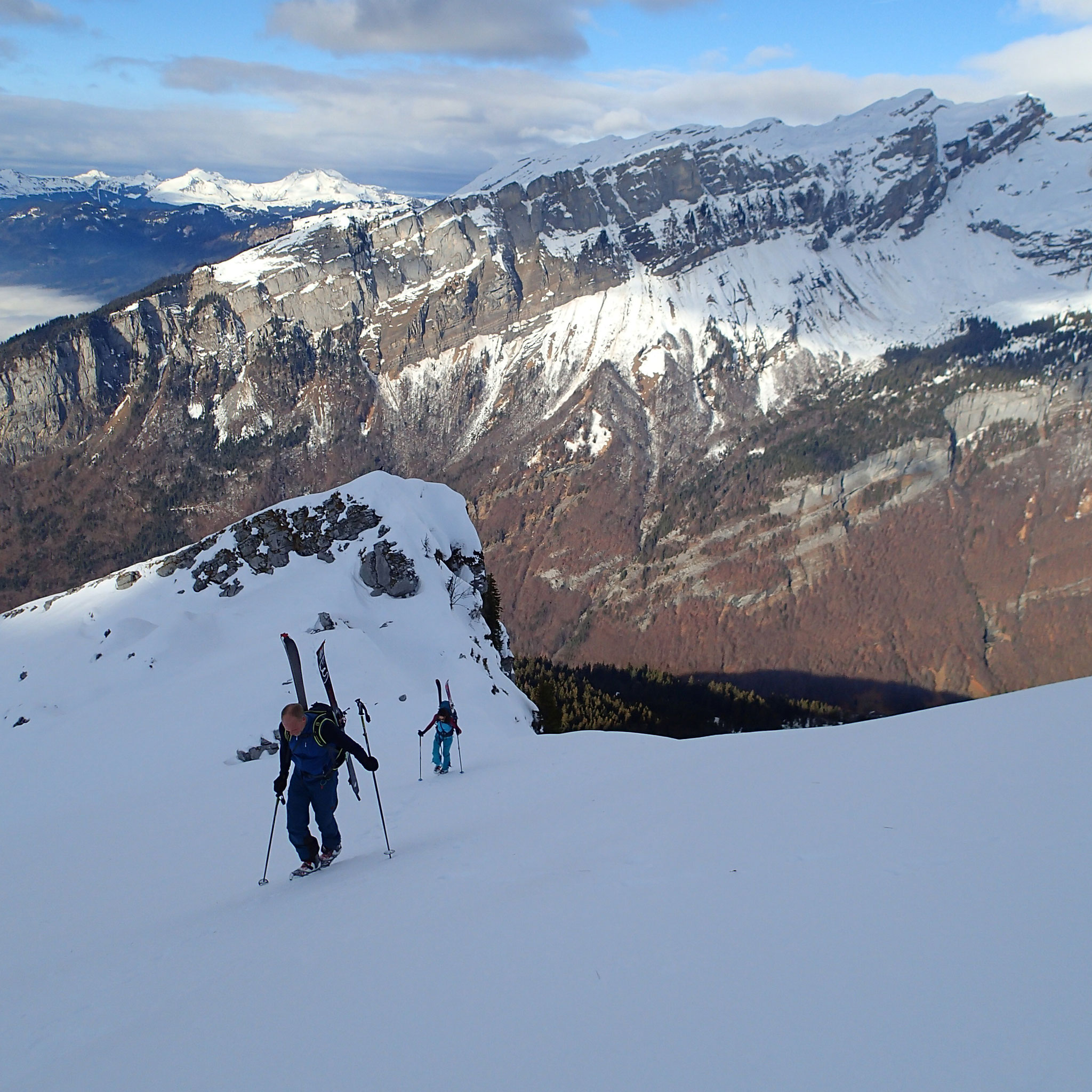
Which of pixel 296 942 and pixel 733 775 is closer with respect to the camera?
pixel 296 942

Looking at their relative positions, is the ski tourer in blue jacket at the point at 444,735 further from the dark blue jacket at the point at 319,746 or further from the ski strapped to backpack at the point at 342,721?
the dark blue jacket at the point at 319,746

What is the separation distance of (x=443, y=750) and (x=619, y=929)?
1288 centimetres

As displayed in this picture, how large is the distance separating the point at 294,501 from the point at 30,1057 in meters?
32.6

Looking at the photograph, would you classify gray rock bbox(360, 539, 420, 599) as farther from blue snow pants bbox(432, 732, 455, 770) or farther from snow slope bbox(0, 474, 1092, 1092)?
snow slope bbox(0, 474, 1092, 1092)

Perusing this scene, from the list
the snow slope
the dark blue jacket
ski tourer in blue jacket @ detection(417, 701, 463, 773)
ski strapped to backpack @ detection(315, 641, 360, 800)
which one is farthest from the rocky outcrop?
the dark blue jacket

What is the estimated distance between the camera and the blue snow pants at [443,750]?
1750 centimetres

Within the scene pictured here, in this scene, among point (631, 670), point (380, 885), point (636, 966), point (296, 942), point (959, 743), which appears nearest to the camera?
point (636, 966)

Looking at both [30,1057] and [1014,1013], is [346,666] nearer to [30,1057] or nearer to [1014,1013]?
[30,1057]

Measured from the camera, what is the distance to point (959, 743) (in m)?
8.98

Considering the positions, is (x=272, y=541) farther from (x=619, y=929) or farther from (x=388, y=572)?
(x=619, y=929)

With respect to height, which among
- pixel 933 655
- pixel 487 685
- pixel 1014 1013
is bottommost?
pixel 933 655

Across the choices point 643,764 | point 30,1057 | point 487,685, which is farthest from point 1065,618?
point 30,1057

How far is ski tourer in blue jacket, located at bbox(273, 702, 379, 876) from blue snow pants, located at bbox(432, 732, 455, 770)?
7.16 metres

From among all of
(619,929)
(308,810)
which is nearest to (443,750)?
(308,810)
